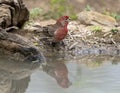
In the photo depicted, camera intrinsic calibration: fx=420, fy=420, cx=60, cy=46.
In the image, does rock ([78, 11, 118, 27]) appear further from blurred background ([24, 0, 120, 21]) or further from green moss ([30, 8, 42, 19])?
green moss ([30, 8, 42, 19])

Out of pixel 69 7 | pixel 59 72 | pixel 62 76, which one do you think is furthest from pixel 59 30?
pixel 69 7

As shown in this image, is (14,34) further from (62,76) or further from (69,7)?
(69,7)

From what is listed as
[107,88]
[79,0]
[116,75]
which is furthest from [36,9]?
[107,88]

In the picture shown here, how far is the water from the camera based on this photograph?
6.38 metres

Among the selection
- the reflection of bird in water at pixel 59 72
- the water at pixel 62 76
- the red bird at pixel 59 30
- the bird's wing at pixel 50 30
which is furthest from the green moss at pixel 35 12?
the reflection of bird in water at pixel 59 72

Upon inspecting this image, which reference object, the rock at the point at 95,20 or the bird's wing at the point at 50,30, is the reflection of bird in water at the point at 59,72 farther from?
the rock at the point at 95,20

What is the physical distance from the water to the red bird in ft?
1.52

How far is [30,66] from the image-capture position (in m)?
7.93

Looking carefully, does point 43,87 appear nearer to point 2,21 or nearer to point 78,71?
point 78,71

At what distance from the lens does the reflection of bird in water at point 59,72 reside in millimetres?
6847

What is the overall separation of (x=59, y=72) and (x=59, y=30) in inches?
53.7

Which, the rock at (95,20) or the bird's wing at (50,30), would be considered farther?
the rock at (95,20)

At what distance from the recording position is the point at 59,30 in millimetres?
8812

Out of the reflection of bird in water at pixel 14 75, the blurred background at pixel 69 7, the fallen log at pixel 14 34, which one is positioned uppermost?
the blurred background at pixel 69 7
